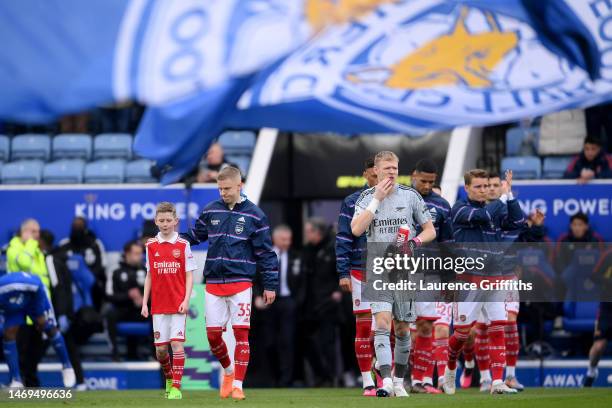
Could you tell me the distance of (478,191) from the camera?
13.6 meters

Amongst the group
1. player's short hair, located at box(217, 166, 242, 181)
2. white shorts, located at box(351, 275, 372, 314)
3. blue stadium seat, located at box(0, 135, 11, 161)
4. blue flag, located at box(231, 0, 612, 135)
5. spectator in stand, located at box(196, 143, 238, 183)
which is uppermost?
blue flag, located at box(231, 0, 612, 135)

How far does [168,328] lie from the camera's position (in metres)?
13.0

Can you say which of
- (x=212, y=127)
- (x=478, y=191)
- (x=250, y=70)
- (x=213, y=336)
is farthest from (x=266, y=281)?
(x=250, y=70)

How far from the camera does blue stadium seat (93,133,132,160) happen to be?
1992 centimetres

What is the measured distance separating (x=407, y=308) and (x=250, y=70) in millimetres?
7368

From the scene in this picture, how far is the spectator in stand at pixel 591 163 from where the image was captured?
1764cm

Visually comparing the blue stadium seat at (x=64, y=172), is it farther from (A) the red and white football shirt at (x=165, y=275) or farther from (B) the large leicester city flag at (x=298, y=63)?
(A) the red and white football shirt at (x=165, y=275)

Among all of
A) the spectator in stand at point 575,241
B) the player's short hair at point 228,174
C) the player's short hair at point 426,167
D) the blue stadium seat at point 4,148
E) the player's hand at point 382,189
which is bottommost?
the spectator in stand at point 575,241

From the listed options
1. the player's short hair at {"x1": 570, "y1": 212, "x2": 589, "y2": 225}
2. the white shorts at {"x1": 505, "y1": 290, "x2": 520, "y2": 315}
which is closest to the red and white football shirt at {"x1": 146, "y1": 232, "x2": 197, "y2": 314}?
the white shorts at {"x1": 505, "y1": 290, "x2": 520, "y2": 315}

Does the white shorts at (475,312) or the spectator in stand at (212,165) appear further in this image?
the spectator in stand at (212,165)

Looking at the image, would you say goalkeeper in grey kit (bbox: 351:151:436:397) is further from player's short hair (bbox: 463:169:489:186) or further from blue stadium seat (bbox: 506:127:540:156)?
blue stadium seat (bbox: 506:127:540:156)

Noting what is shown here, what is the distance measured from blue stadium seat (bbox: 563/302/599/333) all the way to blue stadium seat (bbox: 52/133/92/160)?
22.0ft

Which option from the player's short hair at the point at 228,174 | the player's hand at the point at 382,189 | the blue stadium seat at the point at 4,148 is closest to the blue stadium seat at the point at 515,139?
the blue stadium seat at the point at 4,148

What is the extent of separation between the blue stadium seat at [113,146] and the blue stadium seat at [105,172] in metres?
0.51
